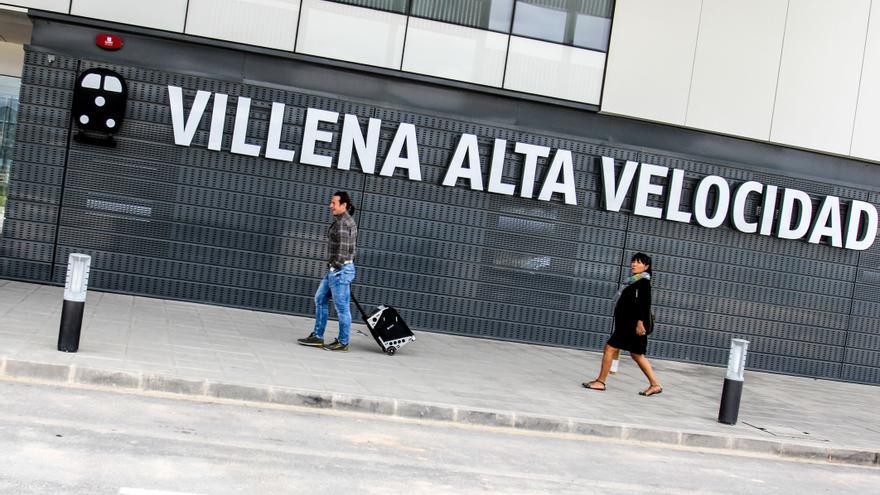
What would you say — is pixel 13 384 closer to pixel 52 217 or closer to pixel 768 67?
pixel 52 217

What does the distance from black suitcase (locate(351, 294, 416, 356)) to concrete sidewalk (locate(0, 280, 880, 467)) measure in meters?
0.19

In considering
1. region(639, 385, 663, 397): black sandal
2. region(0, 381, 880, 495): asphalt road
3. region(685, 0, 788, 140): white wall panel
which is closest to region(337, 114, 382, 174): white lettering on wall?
region(685, 0, 788, 140): white wall panel

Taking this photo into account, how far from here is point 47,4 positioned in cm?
1327

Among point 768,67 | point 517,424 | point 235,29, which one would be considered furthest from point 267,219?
point 768,67

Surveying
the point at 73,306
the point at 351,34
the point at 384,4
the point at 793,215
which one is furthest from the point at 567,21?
the point at 73,306

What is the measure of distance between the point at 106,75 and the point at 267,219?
3199mm

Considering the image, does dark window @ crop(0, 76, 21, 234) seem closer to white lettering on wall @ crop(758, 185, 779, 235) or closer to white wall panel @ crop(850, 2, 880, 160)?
white lettering on wall @ crop(758, 185, 779, 235)

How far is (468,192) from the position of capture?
48.3ft

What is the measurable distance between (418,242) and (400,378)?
4748 mm

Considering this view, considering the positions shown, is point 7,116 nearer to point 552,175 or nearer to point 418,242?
point 418,242

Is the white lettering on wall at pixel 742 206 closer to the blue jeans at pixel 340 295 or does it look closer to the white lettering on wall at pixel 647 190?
the white lettering on wall at pixel 647 190

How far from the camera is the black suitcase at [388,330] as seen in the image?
1160cm

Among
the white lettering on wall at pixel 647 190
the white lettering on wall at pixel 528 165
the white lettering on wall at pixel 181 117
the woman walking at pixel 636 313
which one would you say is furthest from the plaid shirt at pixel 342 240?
the white lettering on wall at pixel 647 190

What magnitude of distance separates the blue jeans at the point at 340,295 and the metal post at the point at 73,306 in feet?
10.3
